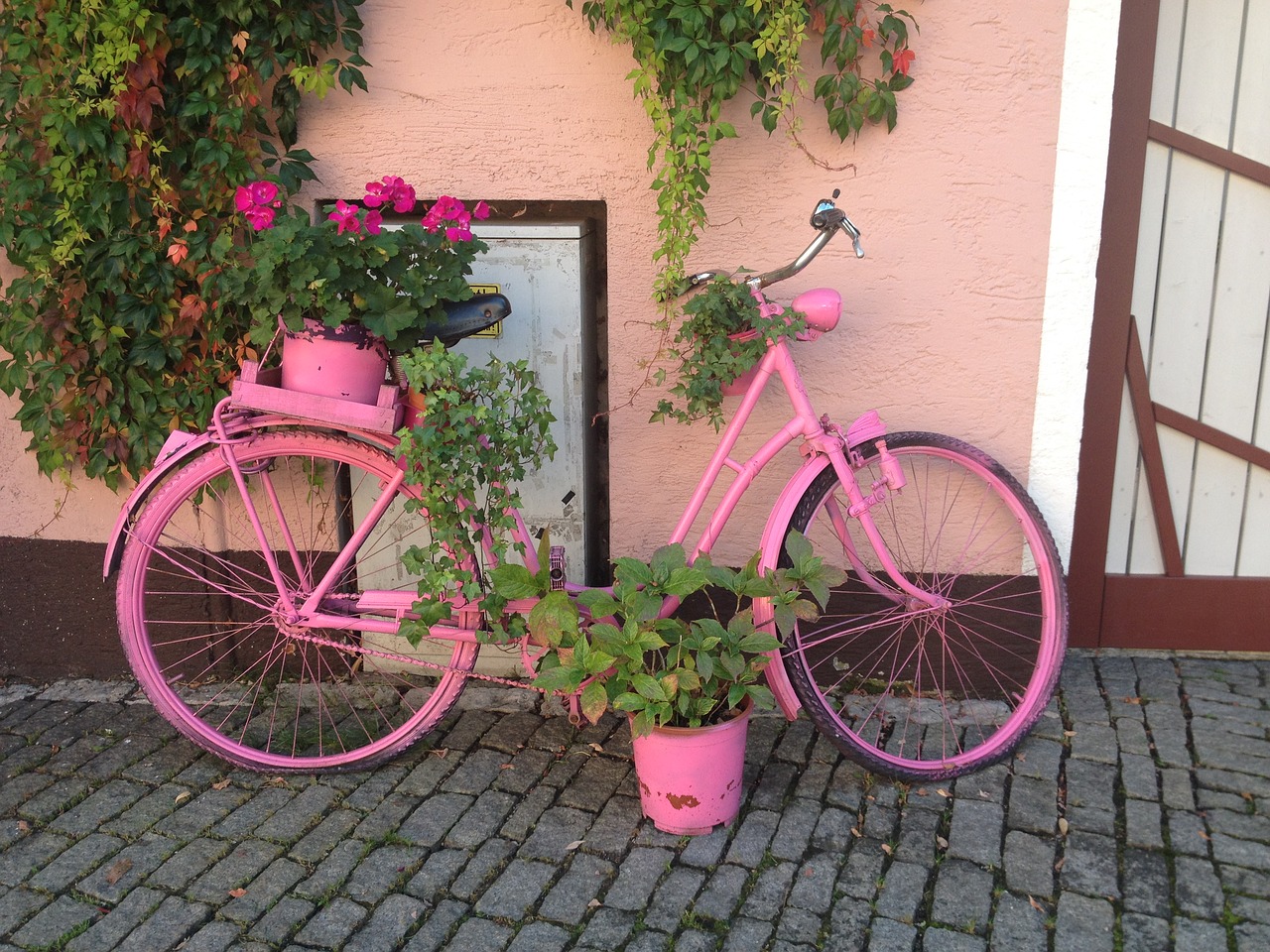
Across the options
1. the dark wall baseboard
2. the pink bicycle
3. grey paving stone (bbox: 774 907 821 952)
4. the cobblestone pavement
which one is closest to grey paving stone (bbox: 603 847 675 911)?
the cobblestone pavement

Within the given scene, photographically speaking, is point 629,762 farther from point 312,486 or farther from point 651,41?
point 651,41

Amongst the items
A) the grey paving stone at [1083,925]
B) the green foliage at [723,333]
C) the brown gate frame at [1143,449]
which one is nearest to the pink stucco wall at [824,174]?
the brown gate frame at [1143,449]

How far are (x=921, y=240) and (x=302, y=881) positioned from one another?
8.57ft

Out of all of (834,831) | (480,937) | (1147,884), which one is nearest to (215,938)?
(480,937)

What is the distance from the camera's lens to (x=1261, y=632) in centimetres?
414

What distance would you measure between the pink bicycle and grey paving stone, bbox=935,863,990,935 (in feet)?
1.41

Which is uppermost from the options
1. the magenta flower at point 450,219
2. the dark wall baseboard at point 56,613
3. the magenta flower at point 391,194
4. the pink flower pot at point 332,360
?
the magenta flower at point 391,194

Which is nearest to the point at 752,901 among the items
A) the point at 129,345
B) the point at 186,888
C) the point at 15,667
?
the point at 186,888

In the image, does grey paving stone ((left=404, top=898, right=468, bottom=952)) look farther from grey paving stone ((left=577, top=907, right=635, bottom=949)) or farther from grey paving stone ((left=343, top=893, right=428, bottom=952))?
grey paving stone ((left=577, top=907, right=635, bottom=949))

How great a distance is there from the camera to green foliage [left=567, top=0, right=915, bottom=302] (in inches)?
134

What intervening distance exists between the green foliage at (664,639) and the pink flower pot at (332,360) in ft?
2.23

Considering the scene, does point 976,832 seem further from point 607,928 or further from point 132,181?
point 132,181

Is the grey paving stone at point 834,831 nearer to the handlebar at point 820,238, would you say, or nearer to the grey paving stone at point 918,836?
the grey paving stone at point 918,836

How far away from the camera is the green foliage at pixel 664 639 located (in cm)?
305
